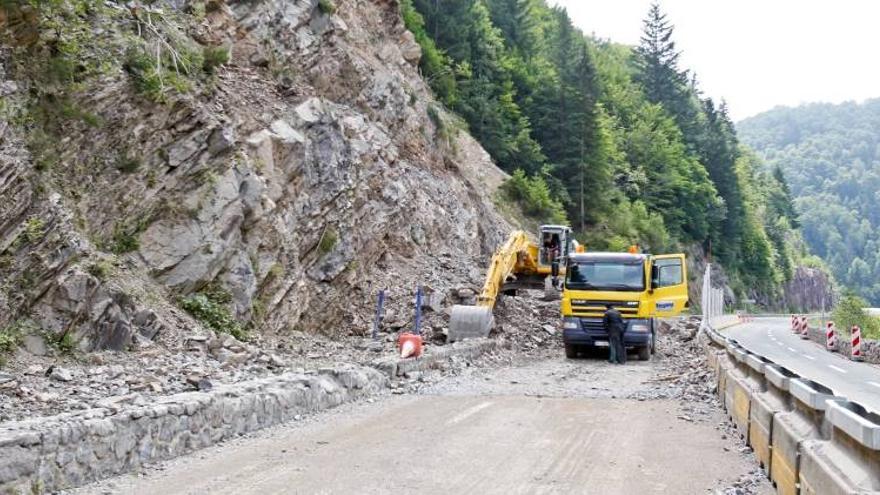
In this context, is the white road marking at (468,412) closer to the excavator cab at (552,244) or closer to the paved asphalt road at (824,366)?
the paved asphalt road at (824,366)

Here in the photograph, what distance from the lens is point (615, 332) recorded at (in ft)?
62.2

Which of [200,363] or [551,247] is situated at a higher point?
[551,247]

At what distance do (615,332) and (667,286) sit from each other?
2.52m

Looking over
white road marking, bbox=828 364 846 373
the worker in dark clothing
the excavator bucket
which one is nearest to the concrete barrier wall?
the worker in dark clothing

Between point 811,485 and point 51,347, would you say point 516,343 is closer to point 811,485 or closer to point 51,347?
point 51,347

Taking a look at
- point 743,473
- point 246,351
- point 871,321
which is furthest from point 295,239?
point 871,321

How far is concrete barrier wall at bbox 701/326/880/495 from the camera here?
4.00m

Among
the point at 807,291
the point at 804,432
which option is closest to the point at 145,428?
the point at 804,432

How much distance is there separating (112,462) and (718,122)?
88401mm

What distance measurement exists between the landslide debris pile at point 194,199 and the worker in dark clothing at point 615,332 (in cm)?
513

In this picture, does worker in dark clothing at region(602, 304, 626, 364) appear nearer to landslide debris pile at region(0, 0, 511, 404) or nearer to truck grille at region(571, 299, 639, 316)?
truck grille at region(571, 299, 639, 316)

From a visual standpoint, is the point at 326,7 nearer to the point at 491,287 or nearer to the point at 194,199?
the point at 491,287

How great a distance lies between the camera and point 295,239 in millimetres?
19203

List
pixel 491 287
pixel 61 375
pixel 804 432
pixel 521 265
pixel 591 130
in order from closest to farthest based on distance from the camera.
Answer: pixel 804 432 < pixel 61 375 < pixel 491 287 < pixel 521 265 < pixel 591 130
